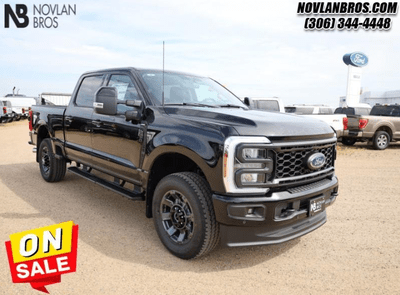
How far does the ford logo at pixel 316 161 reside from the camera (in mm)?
3148

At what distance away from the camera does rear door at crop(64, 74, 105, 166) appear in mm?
4778

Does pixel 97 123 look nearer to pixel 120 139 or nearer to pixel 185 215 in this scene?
pixel 120 139

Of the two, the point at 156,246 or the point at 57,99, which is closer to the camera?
the point at 156,246

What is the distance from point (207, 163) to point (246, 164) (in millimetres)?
345

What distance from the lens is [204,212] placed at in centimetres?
298

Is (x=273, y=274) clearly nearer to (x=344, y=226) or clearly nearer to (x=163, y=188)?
(x=163, y=188)

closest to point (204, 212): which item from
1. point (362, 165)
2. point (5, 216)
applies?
point (5, 216)

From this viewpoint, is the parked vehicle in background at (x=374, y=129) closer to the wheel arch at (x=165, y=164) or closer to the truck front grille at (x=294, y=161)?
the truck front grille at (x=294, y=161)

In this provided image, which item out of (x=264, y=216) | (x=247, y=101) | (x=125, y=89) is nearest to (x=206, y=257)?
(x=264, y=216)

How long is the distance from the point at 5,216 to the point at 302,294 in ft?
12.4

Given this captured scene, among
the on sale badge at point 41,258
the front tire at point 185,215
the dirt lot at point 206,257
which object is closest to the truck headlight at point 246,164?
the front tire at point 185,215

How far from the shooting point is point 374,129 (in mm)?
12242

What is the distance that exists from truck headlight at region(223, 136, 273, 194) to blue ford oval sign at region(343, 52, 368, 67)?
3454 cm

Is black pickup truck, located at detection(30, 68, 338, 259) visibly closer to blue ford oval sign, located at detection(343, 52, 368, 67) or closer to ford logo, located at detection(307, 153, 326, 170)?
ford logo, located at detection(307, 153, 326, 170)
